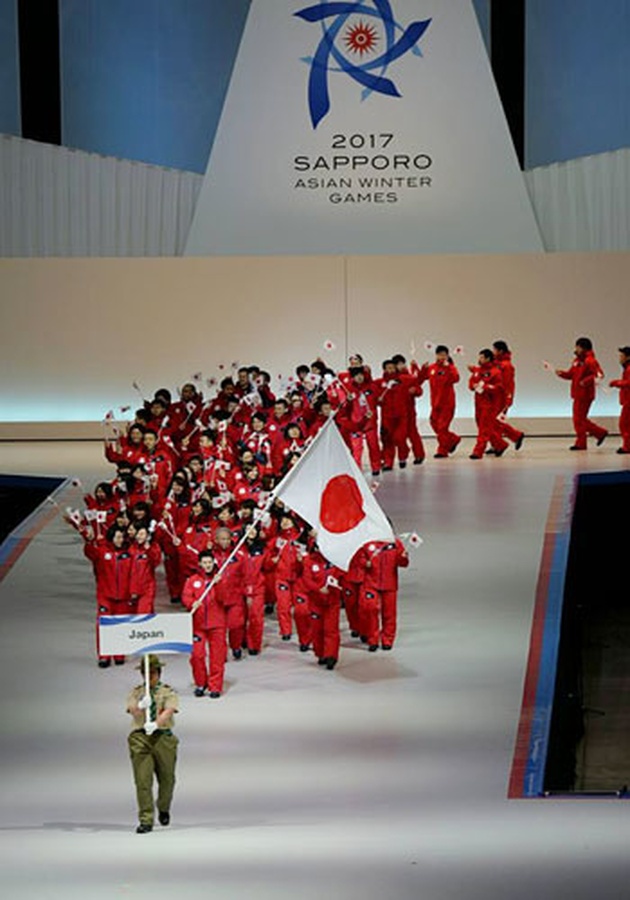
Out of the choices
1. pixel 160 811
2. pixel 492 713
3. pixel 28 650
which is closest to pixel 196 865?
pixel 160 811

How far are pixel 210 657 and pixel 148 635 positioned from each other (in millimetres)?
2430

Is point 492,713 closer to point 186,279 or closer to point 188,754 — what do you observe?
Answer: point 188,754

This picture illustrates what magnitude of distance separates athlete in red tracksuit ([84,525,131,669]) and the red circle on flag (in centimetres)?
163

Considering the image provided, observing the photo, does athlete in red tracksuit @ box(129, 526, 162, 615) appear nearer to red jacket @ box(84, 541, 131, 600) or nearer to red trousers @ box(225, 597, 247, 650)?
red jacket @ box(84, 541, 131, 600)

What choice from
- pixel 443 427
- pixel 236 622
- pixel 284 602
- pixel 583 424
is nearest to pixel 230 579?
pixel 236 622

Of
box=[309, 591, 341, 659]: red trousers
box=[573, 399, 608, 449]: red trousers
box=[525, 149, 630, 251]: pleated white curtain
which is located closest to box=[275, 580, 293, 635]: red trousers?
box=[309, 591, 341, 659]: red trousers

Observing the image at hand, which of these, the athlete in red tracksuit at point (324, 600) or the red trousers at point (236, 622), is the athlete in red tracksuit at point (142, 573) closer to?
the red trousers at point (236, 622)

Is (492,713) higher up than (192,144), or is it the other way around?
(192,144)

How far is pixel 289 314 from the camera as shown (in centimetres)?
2659

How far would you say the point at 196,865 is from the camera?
10.0 meters

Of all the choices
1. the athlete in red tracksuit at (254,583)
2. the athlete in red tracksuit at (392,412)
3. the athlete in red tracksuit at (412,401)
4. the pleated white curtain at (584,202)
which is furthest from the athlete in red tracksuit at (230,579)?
the pleated white curtain at (584,202)

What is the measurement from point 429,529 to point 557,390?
9.20m

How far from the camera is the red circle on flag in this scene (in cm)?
1398

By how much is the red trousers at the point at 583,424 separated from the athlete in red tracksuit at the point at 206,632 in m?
10.7
